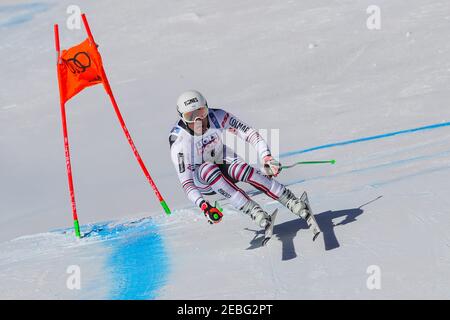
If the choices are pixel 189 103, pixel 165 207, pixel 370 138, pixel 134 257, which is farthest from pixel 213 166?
pixel 370 138

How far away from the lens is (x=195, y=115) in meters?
6.26

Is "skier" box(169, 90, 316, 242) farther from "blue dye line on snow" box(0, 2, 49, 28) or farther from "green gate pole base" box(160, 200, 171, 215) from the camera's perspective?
"blue dye line on snow" box(0, 2, 49, 28)

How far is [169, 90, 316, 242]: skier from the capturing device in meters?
6.22

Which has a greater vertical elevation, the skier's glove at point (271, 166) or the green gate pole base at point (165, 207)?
the green gate pole base at point (165, 207)

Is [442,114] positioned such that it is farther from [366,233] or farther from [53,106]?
[53,106]

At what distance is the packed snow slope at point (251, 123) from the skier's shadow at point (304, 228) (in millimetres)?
24

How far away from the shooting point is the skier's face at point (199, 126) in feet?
20.8

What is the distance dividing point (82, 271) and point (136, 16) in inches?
481

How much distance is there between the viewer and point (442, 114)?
31.3 feet

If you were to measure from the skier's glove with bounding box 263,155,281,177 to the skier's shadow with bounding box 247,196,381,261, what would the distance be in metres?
0.54

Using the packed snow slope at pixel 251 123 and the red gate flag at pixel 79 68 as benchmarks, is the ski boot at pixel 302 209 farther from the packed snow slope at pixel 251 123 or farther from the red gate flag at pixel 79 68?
the red gate flag at pixel 79 68

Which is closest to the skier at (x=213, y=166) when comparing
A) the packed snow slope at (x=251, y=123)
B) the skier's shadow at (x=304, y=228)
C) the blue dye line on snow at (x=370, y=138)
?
the skier's shadow at (x=304, y=228)

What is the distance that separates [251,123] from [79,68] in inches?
149

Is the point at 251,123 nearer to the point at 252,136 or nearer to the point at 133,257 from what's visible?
the point at 252,136
